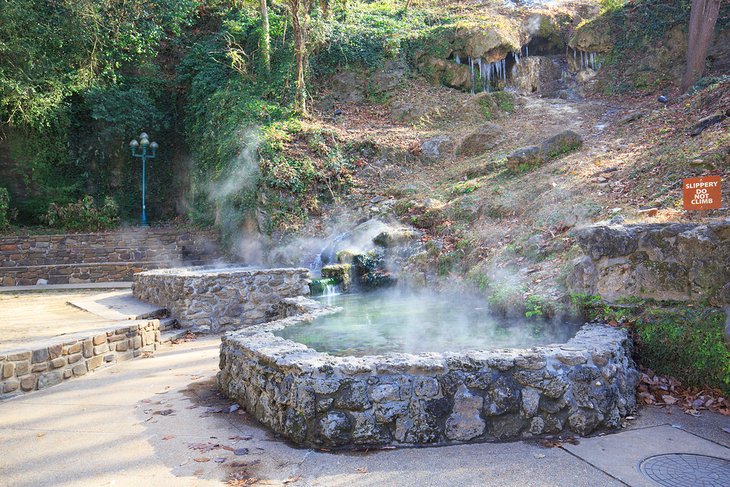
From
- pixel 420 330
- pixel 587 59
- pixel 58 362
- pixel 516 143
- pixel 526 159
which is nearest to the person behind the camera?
pixel 58 362

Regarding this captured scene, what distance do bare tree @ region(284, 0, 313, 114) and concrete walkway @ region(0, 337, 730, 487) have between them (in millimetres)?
11828

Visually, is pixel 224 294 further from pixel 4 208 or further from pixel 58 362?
pixel 4 208

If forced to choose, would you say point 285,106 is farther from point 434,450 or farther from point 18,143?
point 434,450

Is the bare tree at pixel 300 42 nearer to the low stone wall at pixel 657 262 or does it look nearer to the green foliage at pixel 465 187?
the green foliage at pixel 465 187

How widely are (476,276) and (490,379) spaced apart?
14.5 feet

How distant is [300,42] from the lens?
45.2 feet

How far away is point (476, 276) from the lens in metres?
7.85

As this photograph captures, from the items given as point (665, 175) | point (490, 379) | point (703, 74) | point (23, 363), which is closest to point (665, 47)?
point (703, 74)

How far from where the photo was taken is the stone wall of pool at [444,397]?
3.44m

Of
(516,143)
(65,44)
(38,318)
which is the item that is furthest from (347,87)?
(38,318)

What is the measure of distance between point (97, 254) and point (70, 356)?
8963 millimetres

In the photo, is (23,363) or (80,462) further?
(23,363)

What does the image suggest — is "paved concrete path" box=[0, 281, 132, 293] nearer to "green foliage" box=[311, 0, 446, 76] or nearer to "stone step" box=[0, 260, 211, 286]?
"stone step" box=[0, 260, 211, 286]

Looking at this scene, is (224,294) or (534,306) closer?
(534,306)
